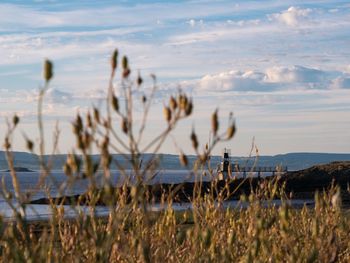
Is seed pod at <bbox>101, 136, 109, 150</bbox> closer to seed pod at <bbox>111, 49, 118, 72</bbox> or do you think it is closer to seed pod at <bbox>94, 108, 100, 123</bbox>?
seed pod at <bbox>94, 108, 100, 123</bbox>

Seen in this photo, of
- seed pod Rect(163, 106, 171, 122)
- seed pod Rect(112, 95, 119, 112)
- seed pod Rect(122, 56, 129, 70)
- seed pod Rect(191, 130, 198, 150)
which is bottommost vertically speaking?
→ seed pod Rect(191, 130, 198, 150)

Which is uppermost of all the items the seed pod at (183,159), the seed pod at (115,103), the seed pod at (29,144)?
the seed pod at (115,103)

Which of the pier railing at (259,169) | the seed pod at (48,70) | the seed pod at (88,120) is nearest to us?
the seed pod at (48,70)

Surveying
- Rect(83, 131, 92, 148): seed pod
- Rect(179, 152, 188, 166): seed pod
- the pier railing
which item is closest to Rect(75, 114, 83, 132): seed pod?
Rect(83, 131, 92, 148): seed pod

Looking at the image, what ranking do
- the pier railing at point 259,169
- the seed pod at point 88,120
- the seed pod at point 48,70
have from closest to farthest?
1. the seed pod at point 48,70
2. the seed pod at point 88,120
3. the pier railing at point 259,169

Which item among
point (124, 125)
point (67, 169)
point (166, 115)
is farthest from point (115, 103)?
point (67, 169)

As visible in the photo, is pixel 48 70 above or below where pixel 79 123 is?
above

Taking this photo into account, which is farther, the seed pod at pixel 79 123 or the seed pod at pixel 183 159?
the seed pod at pixel 183 159

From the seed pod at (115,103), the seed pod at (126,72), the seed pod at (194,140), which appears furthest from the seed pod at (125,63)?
the seed pod at (194,140)

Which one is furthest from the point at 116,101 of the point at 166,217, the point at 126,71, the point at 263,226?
the point at 166,217

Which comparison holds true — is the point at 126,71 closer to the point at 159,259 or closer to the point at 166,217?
the point at 159,259

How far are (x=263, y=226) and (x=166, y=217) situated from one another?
1493mm

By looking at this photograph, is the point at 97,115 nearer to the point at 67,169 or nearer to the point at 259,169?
the point at 67,169

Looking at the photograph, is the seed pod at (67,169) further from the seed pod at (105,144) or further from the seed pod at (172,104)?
the seed pod at (172,104)
